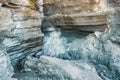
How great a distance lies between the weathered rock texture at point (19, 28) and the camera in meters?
4.41

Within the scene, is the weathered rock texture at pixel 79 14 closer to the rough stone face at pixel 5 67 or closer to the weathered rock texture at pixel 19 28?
the weathered rock texture at pixel 19 28

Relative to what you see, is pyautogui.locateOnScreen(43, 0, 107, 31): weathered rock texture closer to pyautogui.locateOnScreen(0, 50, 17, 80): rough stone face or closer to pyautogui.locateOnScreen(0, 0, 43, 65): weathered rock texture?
pyautogui.locateOnScreen(0, 0, 43, 65): weathered rock texture

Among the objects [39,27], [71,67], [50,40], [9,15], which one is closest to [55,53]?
[50,40]

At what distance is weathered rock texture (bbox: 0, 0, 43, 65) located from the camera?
441 cm

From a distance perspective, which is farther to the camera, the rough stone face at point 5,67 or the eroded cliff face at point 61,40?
the eroded cliff face at point 61,40

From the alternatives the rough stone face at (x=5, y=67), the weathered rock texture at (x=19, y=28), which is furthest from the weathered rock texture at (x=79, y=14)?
the rough stone face at (x=5, y=67)

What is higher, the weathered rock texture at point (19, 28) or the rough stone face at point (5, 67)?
the weathered rock texture at point (19, 28)

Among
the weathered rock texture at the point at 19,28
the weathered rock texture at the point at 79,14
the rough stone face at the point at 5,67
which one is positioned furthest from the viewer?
the weathered rock texture at the point at 79,14

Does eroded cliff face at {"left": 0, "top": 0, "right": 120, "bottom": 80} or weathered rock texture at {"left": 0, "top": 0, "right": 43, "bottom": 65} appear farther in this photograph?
weathered rock texture at {"left": 0, "top": 0, "right": 43, "bottom": 65}

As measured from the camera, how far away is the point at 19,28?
15.2 feet

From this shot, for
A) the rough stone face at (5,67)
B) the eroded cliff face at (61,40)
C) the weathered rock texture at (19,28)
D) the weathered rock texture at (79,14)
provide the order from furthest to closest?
1. the weathered rock texture at (79,14)
2. the weathered rock texture at (19,28)
3. the eroded cliff face at (61,40)
4. the rough stone face at (5,67)

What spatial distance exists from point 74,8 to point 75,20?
25 centimetres

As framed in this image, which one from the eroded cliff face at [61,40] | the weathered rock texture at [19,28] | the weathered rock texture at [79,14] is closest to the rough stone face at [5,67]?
the eroded cliff face at [61,40]

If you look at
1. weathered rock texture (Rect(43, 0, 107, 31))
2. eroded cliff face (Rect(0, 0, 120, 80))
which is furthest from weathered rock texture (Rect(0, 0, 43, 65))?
weathered rock texture (Rect(43, 0, 107, 31))
